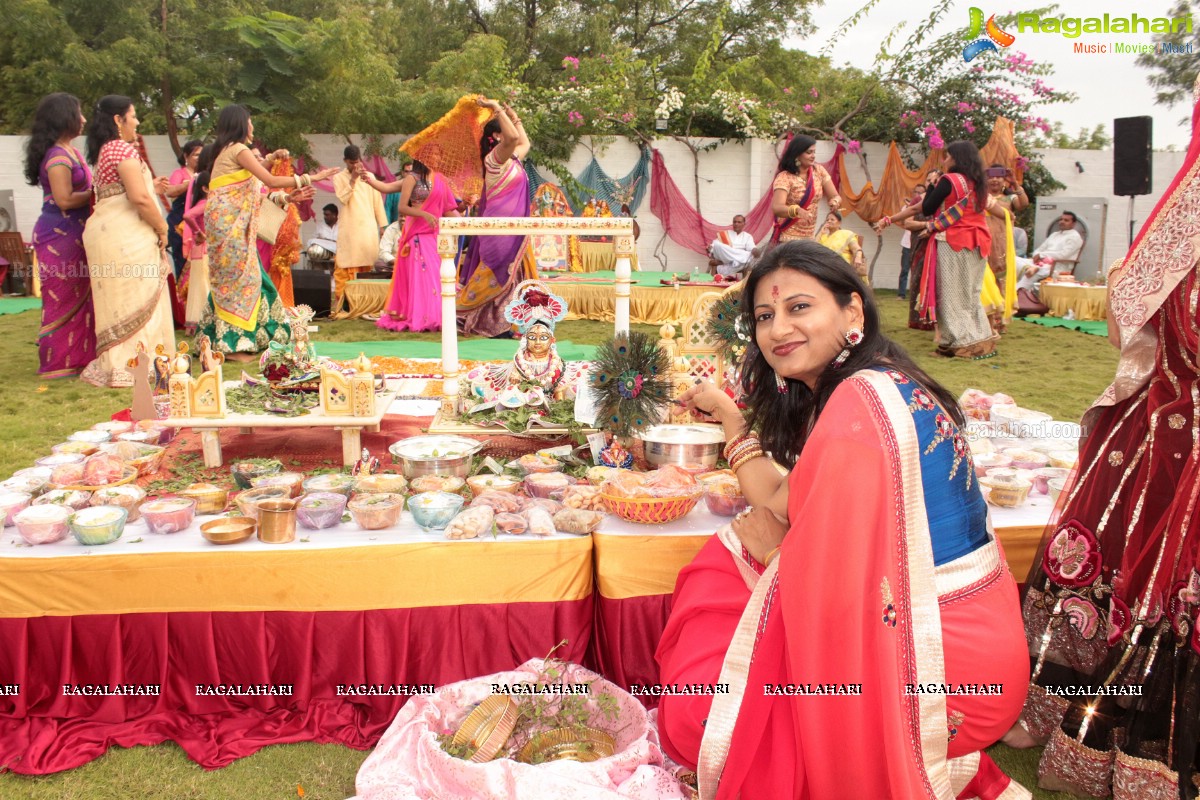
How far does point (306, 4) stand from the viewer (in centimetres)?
1507

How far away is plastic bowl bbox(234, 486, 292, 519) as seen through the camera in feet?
7.81

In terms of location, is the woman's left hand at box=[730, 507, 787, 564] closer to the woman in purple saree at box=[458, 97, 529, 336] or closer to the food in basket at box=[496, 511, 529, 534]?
the food in basket at box=[496, 511, 529, 534]

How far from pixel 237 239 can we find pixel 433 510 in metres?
4.54

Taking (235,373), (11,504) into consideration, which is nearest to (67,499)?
(11,504)

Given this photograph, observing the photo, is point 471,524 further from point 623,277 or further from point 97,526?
point 623,277

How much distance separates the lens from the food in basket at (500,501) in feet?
8.16

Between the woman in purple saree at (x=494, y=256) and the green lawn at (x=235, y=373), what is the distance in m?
0.51

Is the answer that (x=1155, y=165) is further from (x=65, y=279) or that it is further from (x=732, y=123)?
(x=65, y=279)

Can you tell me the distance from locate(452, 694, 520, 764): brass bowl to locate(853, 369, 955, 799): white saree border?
93 cm

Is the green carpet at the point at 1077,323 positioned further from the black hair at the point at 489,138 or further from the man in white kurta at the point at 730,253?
the black hair at the point at 489,138

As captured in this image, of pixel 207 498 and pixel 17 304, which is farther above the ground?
pixel 17 304

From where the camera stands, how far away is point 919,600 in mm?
1588

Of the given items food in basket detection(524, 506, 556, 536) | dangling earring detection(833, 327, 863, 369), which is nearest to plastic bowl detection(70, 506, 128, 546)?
food in basket detection(524, 506, 556, 536)

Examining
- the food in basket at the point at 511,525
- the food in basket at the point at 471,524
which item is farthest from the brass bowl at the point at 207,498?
the food in basket at the point at 511,525
